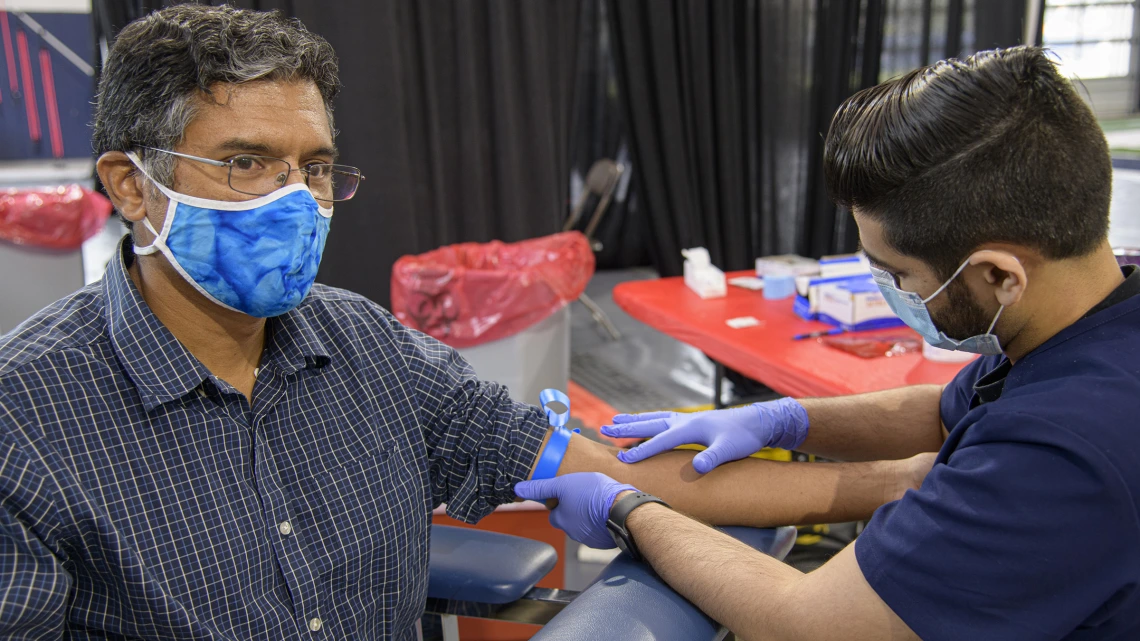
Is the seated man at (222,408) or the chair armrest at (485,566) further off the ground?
the seated man at (222,408)

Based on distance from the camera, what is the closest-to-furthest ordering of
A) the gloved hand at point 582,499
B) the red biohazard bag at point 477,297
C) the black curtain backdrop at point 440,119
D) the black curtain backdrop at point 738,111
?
the gloved hand at point 582,499 → the red biohazard bag at point 477,297 → the black curtain backdrop at point 440,119 → the black curtain backdrop at point 738,111

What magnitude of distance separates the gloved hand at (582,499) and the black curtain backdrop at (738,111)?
3.11m

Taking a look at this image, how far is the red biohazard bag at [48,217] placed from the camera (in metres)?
3.45

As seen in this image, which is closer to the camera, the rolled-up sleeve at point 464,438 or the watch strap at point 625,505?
the watch strap at point 625,505

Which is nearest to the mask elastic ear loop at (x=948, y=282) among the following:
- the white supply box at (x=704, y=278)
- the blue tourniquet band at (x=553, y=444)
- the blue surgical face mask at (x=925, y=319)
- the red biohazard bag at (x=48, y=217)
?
the blue surgical face mask at (x=925, y=319)

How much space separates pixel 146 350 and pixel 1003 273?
3.41ft

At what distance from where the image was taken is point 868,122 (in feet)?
3.24

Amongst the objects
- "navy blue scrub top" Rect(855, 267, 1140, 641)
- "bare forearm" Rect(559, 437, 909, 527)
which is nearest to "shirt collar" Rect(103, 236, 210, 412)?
"bare forearm" Rect(559, 437, 909, 527)

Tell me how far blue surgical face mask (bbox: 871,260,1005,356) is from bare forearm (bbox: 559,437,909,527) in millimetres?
362

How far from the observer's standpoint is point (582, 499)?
1.28 meters

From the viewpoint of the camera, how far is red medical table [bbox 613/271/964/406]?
194 cm

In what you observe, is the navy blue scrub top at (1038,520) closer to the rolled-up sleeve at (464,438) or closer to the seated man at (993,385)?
the seated man at (993,385)

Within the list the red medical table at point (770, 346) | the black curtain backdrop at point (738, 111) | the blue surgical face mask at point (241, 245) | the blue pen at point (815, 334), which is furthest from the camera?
the black curtain backdrop at point (738, 111)

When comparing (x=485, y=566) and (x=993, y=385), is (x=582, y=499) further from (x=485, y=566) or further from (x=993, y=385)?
(x=993, y=385)
